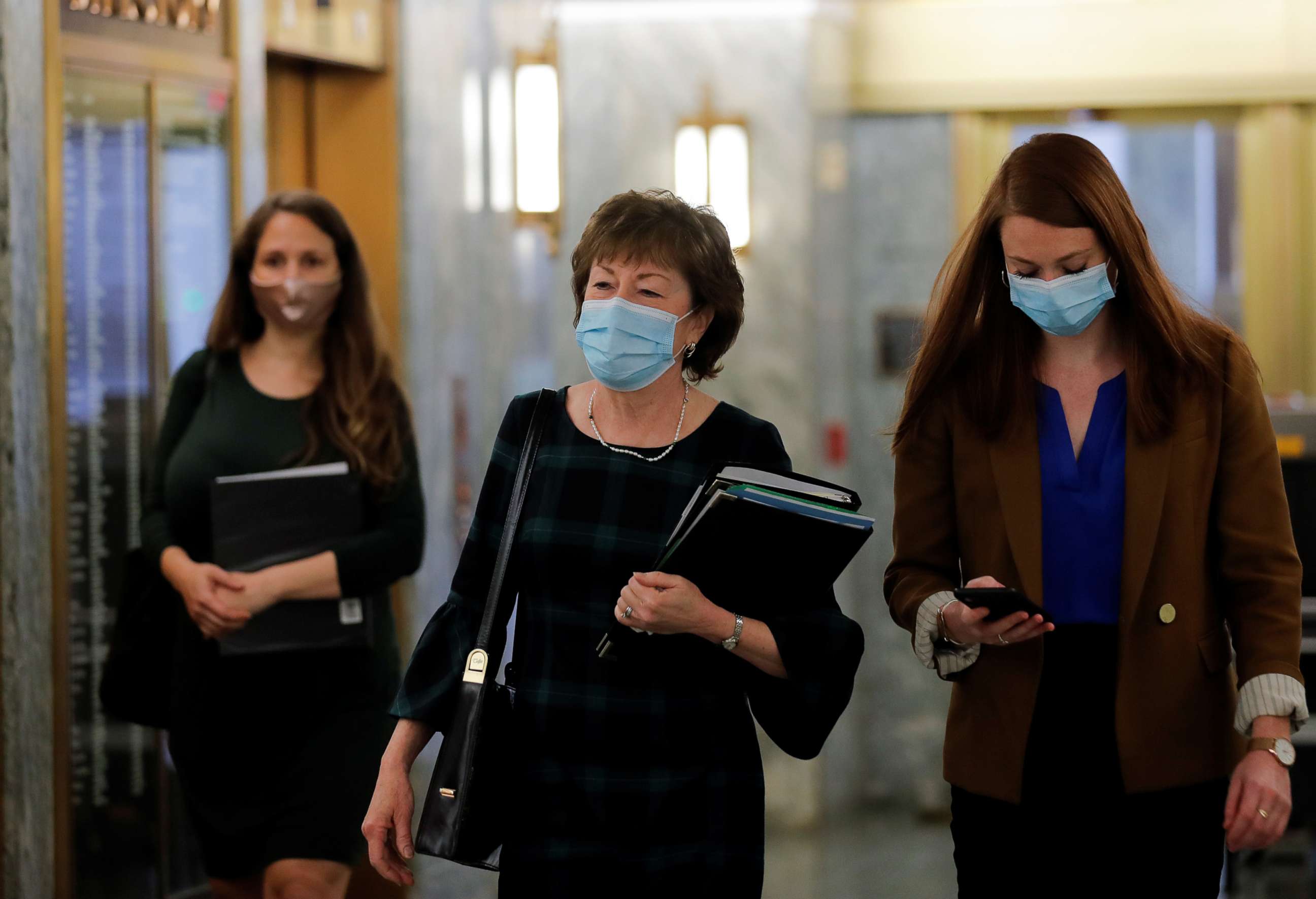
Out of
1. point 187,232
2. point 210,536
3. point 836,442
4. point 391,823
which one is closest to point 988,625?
point 391,823

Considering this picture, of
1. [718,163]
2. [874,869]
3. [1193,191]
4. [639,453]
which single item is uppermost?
[718,163]

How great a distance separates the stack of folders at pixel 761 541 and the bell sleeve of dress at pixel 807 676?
22mm

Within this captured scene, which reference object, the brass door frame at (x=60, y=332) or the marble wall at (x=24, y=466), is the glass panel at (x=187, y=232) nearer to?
the brass door frame at (x=60, y=332)

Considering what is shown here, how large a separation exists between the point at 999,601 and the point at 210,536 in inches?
71.0

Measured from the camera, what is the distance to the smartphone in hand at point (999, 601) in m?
1.77

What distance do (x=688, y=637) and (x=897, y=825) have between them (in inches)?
174

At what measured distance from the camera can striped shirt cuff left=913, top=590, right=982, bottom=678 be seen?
77.3 inches

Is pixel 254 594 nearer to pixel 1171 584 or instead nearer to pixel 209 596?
pixel 209 596

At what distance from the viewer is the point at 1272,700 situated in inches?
73.4

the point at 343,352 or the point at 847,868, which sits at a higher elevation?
the point at 343,352

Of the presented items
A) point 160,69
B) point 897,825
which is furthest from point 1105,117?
point 160,69

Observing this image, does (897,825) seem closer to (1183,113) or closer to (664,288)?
(1183,113)

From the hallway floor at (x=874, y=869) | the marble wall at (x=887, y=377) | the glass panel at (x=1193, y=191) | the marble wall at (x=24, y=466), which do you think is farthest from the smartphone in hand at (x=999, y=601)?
the glass panel at (x=1193, y=191)

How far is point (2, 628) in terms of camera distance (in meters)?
3.27
